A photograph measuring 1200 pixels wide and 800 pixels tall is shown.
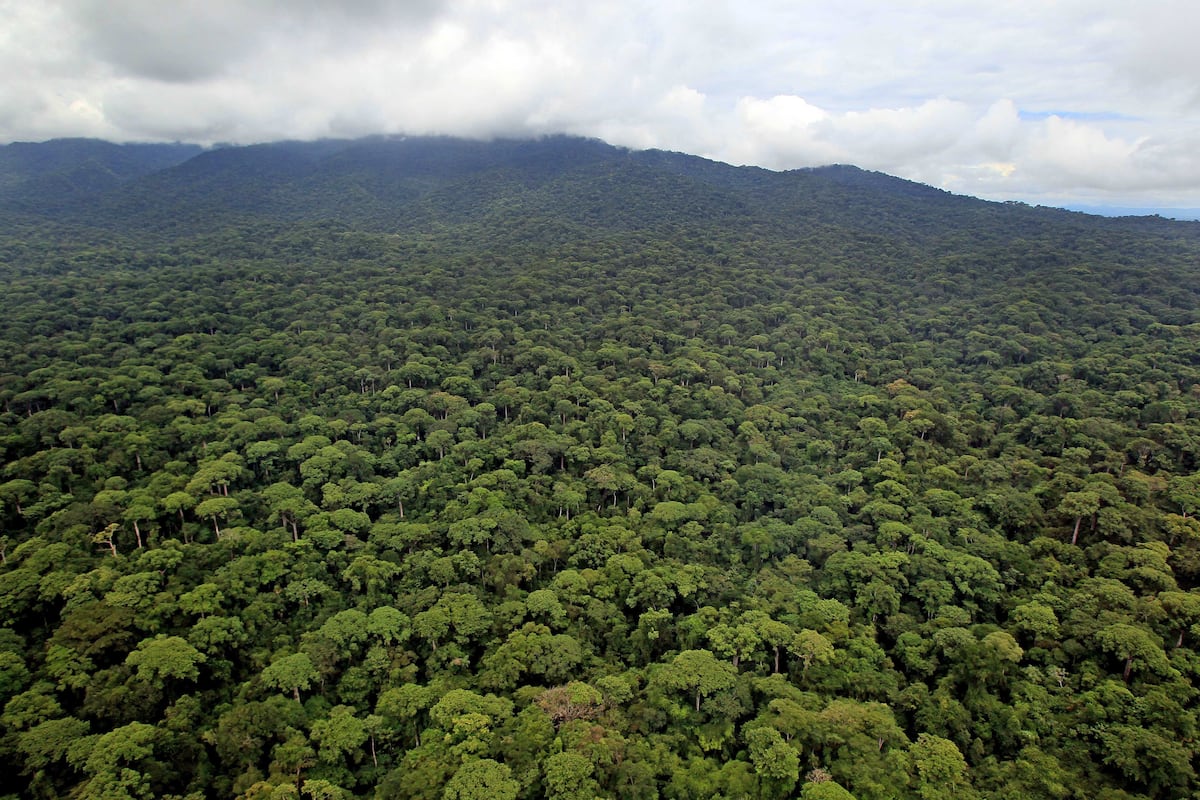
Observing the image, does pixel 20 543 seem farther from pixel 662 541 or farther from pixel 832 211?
pixel 832 211

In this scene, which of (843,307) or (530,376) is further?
(843,307)

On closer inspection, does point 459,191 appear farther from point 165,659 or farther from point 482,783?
point 482,783

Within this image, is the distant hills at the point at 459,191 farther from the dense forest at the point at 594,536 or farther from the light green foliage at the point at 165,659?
the light green foliage at the point at 165,659

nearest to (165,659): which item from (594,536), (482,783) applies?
(482,783)

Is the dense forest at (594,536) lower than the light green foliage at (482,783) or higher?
higher

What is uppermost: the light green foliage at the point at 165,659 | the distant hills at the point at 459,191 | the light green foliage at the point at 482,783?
the distant hills at the point at 459,191

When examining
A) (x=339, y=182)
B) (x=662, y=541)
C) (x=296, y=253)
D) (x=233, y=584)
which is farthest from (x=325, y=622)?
(x=339, y=182)

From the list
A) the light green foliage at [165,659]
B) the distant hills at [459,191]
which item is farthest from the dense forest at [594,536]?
the distant hills at [459,191]

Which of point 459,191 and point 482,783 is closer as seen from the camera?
point 482,783

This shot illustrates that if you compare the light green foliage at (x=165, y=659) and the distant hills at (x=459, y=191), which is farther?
the distant hills at (x=459, y=191)
